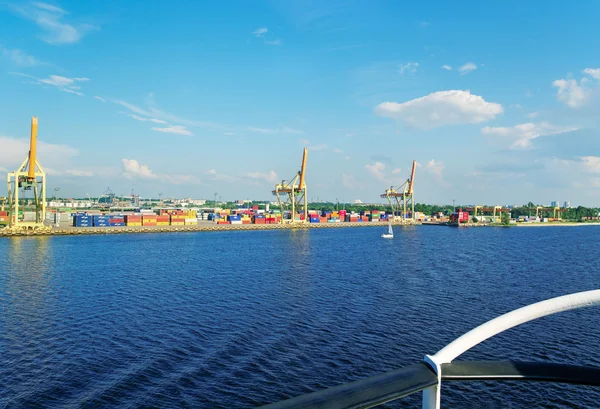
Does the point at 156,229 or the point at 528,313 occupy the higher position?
the point at 528,313

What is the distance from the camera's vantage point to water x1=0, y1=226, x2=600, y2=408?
9.78 meters

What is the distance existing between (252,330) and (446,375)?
12297mm

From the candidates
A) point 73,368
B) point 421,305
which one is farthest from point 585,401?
point 73,368

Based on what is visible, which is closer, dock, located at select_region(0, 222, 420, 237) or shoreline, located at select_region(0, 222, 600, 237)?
dock, located at select_region(0, 222, 420, 237)

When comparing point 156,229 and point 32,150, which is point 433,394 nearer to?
point 32,150

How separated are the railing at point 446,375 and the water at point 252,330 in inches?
276

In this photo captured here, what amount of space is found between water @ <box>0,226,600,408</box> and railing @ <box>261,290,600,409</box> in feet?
23.0

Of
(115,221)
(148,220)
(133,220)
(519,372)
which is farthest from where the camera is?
(133,220)

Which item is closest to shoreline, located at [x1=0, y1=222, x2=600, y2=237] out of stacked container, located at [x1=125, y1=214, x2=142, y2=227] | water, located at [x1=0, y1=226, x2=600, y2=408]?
stacked container, located at [x1=125, y1=214, x2=142, y2=227]

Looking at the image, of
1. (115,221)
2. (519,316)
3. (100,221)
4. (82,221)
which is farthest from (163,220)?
(519,316)

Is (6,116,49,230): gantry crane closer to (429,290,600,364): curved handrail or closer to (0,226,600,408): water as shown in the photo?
(0,226,600,408): water

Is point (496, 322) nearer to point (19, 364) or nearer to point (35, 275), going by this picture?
point (19, 364)

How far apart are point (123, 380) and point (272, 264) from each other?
2106cm

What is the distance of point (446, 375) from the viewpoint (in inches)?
102
